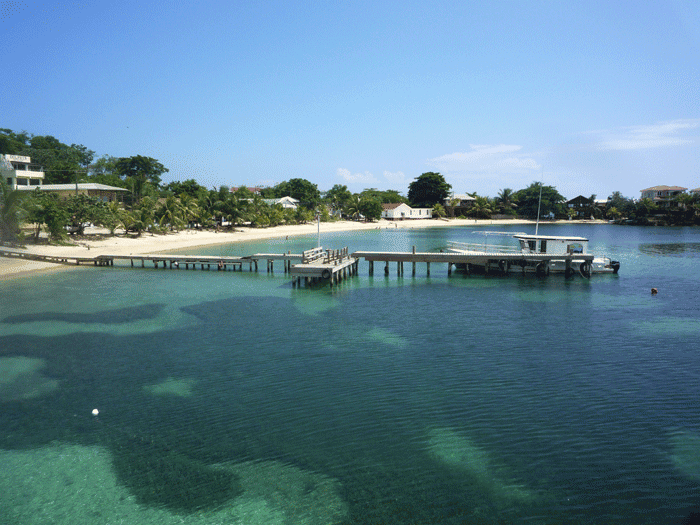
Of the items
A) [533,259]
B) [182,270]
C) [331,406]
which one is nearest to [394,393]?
[331,406]

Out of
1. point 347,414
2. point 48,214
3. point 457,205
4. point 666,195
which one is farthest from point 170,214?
point 666,195

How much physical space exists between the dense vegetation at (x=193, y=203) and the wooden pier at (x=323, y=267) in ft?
101

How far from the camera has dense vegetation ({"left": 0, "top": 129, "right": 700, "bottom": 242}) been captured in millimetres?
57688

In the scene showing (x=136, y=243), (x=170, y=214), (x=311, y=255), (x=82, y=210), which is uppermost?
(x=82, y=210)

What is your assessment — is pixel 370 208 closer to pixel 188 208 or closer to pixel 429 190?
pixel 429 190

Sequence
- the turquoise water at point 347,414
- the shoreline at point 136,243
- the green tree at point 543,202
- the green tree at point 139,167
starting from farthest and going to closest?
the green tree at point 543,202 < the green tree at point 139,167 < the shoreline at point 136,243 < the turquoise water at point 347,414

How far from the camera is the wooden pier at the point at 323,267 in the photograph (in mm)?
39562

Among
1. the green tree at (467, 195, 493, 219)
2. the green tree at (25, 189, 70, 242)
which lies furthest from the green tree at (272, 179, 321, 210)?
the green tree at (25, 189, 70, 242)

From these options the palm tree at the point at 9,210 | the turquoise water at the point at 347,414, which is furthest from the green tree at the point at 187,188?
the turquoise water at the point at 347,414

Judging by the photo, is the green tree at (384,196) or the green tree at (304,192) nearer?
the green tree at (304,192)

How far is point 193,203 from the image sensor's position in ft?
267

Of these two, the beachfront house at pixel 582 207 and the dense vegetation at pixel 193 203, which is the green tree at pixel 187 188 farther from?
the beachfront house at pixel 582 207

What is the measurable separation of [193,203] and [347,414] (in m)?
70.6

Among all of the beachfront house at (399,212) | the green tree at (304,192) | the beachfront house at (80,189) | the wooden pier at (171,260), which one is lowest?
the wooden pier at (171,260)
